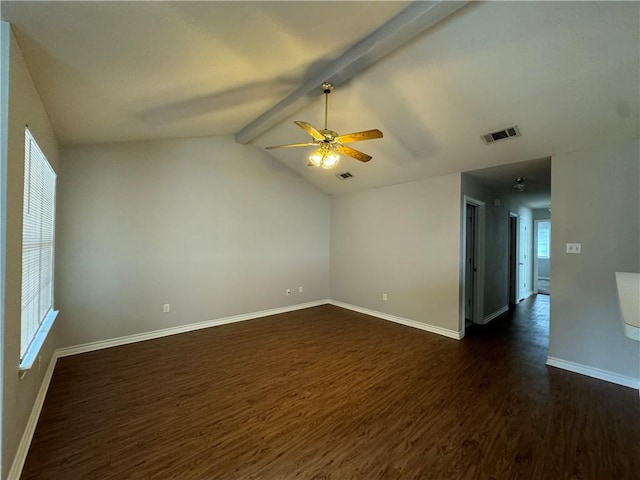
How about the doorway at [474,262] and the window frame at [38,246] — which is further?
the doorway at [474,262]

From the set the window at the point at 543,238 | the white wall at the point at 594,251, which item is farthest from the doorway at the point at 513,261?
the white wall at the point at 594,251

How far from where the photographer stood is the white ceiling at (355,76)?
5.37 ft

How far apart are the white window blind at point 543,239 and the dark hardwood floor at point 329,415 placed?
568cm

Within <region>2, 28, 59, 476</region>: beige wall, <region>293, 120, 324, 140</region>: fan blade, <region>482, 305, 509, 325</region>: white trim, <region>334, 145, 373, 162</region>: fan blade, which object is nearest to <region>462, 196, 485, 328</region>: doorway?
<region>482, 305, 509, 325</region>: white trim

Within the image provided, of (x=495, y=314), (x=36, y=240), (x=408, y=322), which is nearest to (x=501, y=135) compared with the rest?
(x=408, y=322)

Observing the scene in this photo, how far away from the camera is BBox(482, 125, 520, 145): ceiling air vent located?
2.88m

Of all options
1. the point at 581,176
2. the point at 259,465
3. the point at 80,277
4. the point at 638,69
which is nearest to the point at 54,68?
the point at 80,277

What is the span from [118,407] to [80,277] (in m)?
1.84

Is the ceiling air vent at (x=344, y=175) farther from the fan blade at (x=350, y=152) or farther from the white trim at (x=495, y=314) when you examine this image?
the white trim at (x=495, y=314)

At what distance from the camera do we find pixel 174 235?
399 cm

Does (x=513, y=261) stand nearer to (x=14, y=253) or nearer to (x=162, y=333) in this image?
(x=162, y=333)

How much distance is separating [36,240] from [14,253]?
2.81 feet

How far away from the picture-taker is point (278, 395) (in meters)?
2.44

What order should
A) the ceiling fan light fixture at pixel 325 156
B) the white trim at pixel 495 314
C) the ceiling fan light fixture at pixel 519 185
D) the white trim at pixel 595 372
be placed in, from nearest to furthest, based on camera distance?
the ceiling fan light fixture at pixel 325 156
the white trim at pixel 595 372
the ceiling fan light fixture at pixel 519 185
the white trim at pixel 495 314
